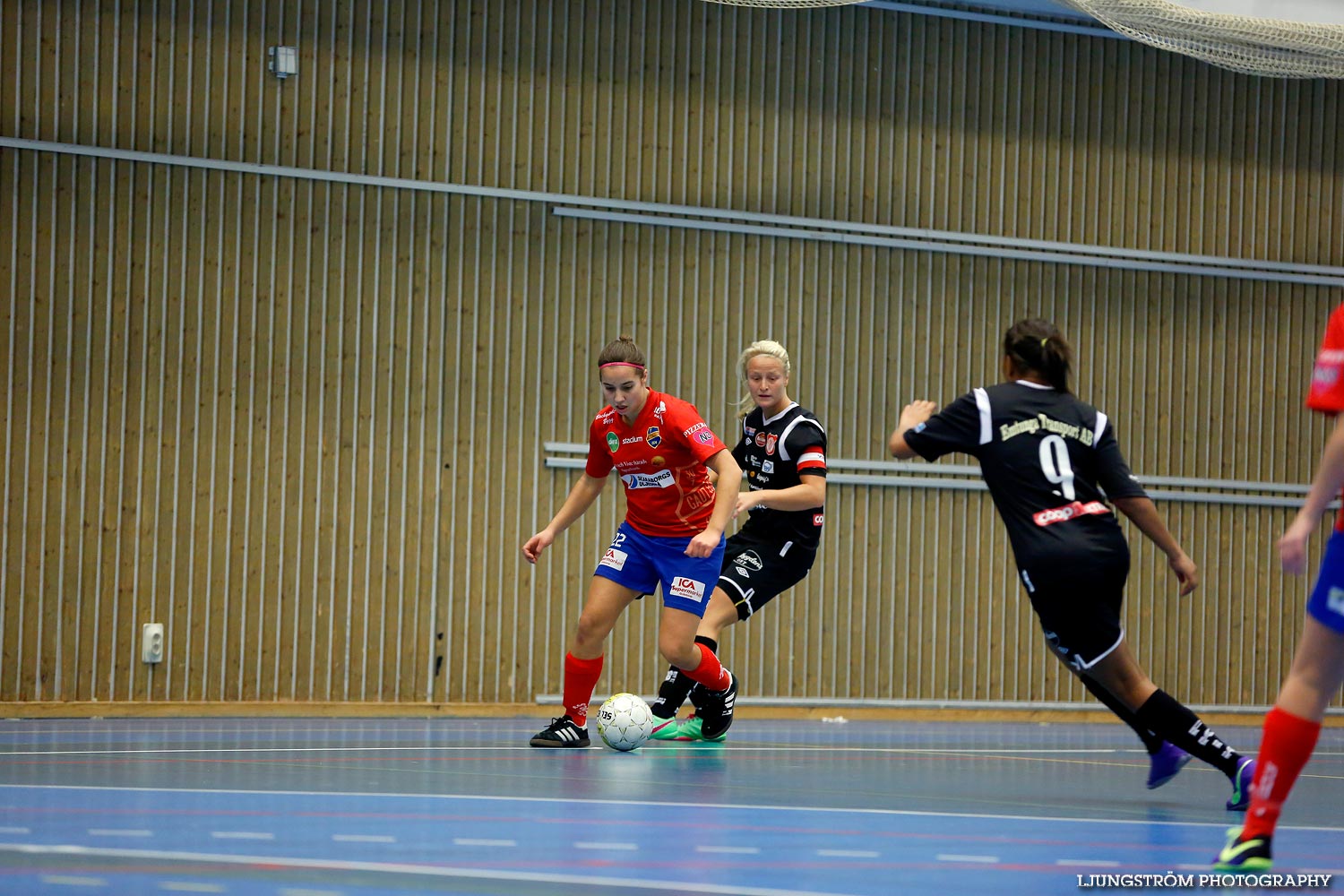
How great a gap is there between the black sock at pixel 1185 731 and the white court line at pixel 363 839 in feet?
8.82

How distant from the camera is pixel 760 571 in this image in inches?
314

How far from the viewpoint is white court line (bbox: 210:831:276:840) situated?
4.18 m

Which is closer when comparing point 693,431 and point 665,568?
point 693,431

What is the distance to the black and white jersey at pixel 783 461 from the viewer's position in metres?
7.70

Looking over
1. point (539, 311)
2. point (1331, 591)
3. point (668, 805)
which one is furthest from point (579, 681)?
point (539, 311)

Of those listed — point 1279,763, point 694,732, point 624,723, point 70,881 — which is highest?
point 1279,763

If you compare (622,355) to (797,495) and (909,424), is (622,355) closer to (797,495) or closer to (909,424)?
(797,495)

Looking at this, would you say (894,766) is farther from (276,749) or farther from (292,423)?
(292,423)

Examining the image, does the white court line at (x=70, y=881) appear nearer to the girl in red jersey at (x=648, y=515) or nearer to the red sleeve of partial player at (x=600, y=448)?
the girl in red jersey at (x=648, y=515)

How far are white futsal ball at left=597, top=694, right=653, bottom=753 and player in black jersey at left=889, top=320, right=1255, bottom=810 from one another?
96.0 inches

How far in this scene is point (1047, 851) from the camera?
13.7 ft

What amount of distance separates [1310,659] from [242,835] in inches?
111

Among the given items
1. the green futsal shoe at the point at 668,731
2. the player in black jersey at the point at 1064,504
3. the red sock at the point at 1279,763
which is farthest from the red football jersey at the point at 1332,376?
the green futsal shoe at the point at 668,731

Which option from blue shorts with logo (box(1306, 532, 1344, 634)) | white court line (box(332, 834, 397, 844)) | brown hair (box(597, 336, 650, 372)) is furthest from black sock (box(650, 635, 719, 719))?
blue shorts with logo (box(1306, 532, 1344, 634))
